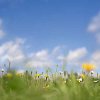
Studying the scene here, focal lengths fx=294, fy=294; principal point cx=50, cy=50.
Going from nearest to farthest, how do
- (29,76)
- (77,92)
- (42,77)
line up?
(77,92) < (29,76) < (42,77)

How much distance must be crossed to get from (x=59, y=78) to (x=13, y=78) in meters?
0.53

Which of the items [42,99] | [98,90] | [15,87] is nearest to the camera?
[42,99]

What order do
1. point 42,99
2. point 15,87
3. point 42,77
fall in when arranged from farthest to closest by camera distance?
point 42,77
point 15,87
point 42,99

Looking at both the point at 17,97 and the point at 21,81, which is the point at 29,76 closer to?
the point at 21,81

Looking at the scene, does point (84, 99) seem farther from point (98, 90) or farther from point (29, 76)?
point (29, 76)

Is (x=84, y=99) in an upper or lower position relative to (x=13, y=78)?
lower

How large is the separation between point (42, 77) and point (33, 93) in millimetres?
4214

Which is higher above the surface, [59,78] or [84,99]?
[59,78]

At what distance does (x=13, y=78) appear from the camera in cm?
339

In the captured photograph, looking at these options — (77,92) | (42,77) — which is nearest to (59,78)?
(77,92)

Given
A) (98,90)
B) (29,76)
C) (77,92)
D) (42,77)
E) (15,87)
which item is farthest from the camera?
(42,77)

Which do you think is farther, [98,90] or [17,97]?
[98,90]

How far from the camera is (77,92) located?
319 centimetres

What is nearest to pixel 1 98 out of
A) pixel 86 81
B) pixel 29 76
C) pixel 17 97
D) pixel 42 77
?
pixel 17 97
